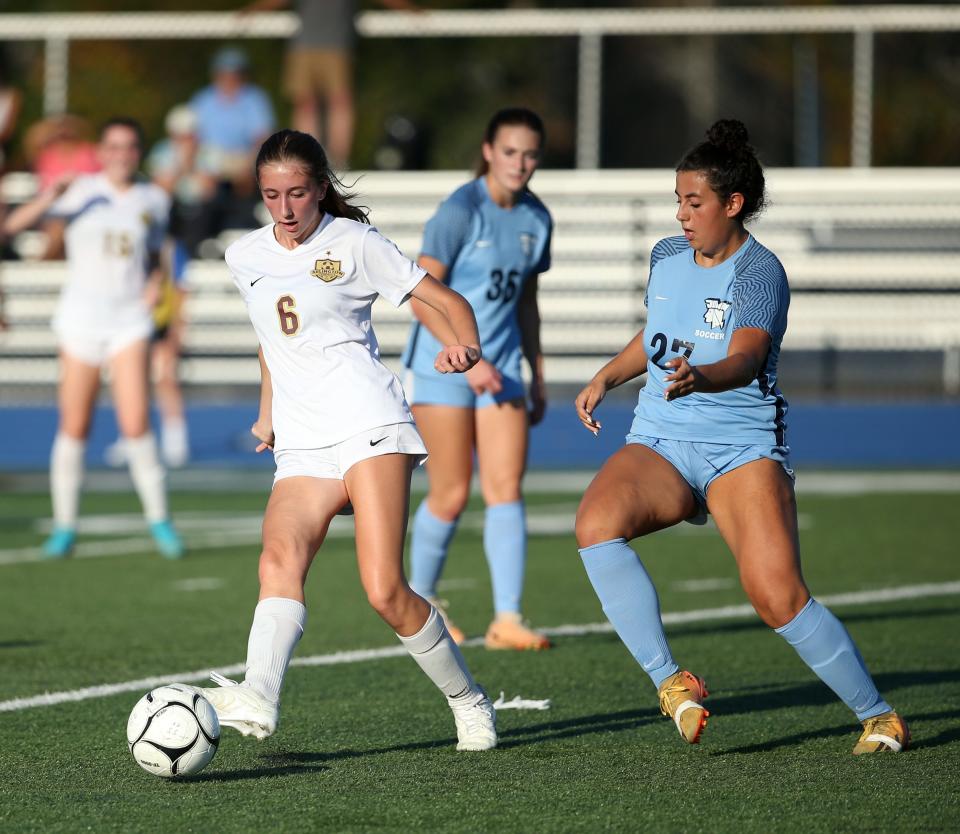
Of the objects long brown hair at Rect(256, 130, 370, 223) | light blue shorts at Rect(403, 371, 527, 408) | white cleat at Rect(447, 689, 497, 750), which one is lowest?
white cleat at Rect(447, 689, 497, 750)

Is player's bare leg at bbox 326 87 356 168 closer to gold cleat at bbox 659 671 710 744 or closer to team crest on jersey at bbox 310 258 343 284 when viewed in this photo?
team crest on jersey at bbox 310 258 343 284

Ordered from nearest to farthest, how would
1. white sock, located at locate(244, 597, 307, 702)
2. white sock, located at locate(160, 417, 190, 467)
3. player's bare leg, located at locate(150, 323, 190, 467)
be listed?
white sock, located at locate(244, 597, 307, 702) < player's bare leg, located at locate(150, 323, 190, 467) < white sock, located at locate(160, 417, 190, 467)

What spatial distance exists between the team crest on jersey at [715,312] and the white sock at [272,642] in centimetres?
152

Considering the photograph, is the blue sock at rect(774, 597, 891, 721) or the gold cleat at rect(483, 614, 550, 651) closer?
the blue sock at rect(774, 597, 891, 721)

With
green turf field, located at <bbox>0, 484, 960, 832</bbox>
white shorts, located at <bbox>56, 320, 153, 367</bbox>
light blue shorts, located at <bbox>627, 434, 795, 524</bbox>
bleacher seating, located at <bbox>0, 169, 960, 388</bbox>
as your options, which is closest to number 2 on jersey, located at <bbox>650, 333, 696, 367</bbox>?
light blue shorts, located at <bbox>627, 434, 795, 524</bbox>

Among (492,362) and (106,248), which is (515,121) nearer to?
(492,362)

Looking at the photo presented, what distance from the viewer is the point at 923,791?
492 cm

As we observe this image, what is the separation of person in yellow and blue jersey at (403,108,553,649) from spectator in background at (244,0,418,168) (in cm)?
917

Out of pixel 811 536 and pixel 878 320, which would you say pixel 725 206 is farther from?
pixel 878 320

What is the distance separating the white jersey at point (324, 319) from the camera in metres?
5.25

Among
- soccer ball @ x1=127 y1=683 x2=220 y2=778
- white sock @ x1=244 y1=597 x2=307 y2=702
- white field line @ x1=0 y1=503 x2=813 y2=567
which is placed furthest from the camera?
white field line @ x1=0 y1=503 x2=813 y2=567

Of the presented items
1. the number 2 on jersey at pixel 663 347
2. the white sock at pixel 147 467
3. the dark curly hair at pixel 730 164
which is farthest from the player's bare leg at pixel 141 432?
the dark curly hair at pixel 730 164

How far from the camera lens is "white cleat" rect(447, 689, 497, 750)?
5504mm

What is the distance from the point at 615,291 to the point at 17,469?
617 centimetres
